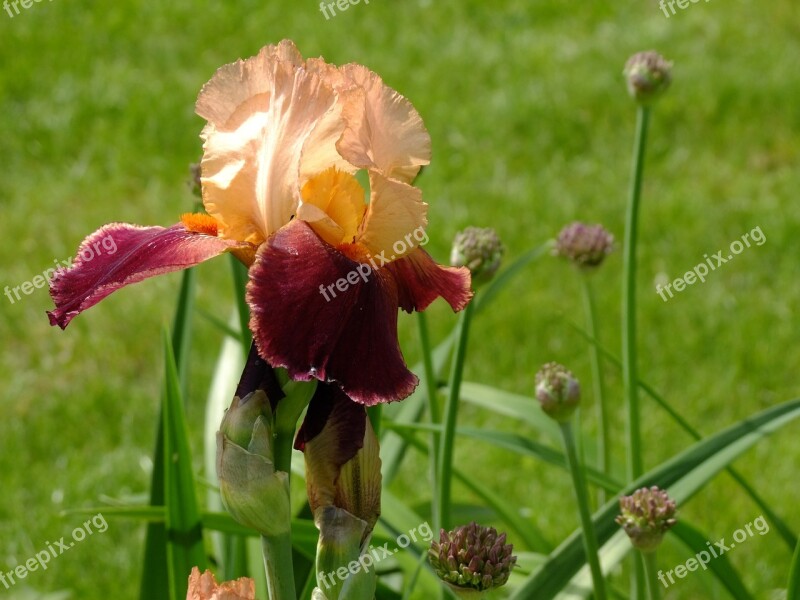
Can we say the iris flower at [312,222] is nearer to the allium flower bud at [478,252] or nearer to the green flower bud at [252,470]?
the green flower bud at [252,470]

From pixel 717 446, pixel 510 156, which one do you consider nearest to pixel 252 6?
pixel 510 156

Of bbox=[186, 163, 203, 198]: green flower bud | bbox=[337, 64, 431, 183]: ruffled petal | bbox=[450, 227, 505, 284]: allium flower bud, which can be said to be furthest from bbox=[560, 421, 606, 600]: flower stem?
bbox=[186, 163, 203, 198]: green flower bud

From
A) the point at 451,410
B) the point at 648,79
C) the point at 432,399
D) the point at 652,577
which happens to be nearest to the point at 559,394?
the point at 451,410

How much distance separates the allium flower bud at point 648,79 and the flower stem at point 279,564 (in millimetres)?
1236

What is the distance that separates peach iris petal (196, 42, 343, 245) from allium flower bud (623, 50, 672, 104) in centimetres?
100

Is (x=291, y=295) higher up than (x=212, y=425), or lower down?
lower down

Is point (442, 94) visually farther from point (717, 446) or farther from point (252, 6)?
point (717, 446)

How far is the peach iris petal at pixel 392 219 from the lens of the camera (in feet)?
3.73

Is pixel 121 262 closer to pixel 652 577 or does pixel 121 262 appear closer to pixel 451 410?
pixel 451 410

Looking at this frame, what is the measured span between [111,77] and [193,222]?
4230 mm

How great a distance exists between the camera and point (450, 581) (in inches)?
47.5

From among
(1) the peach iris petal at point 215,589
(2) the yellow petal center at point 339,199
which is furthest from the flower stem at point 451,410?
(1) the peach iris petal at point 215,589

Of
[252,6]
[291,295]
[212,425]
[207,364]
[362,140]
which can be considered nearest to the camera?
[291,295]

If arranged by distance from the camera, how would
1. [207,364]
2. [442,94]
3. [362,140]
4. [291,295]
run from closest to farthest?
[291,295] → [362,140] → [207,364] → [442,94]
